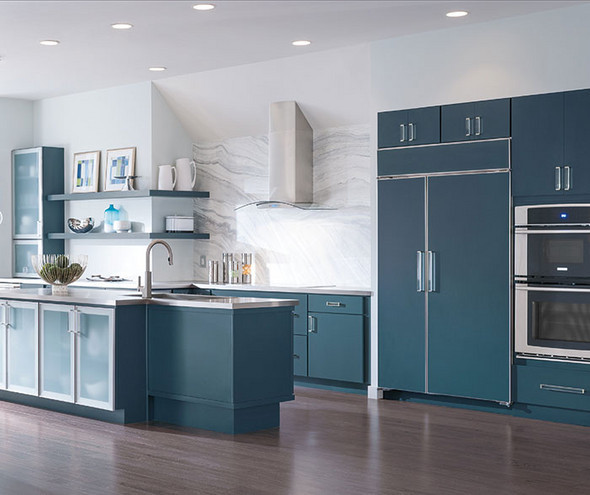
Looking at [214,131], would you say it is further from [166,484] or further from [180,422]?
[166,484]

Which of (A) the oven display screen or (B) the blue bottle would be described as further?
(B) the blue bottle

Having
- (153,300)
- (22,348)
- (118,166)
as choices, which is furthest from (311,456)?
(118,166)

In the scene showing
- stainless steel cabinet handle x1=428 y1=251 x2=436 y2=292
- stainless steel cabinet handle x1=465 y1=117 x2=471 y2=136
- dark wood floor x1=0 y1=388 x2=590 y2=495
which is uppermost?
stainless steel cabinet handle x1=465 y1=117 x2=471 y2=136

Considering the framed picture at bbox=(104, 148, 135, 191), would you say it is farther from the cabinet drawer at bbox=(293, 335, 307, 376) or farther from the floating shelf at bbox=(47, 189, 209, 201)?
the cabinet drawer at bbox=(293, 335, 307, 376)

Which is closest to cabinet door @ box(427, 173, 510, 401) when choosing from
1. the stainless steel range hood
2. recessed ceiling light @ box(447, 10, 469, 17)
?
recessed ceiling light @ box(447, 10, 469, 17)

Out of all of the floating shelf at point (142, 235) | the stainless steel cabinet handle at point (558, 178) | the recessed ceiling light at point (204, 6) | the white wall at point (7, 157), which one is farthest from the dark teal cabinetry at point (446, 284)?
the white wall at point (7, 157)

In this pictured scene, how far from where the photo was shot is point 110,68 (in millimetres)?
7762

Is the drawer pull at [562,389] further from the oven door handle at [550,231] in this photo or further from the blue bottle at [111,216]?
the blue bottle at [111,216]

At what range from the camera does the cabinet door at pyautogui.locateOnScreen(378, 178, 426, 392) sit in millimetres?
6492

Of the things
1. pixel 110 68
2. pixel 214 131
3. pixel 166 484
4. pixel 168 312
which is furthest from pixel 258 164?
pixel 166 484

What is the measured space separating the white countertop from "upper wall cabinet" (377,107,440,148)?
1.13 meters

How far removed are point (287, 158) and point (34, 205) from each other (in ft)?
10.4

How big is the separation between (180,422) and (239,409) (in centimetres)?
50

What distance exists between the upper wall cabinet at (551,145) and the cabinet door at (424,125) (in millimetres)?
585
